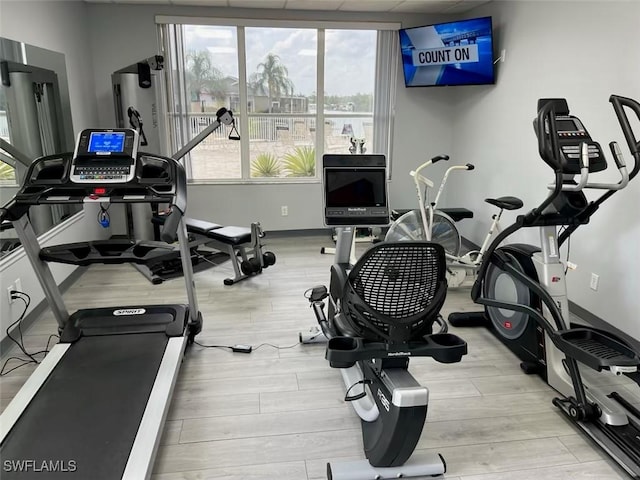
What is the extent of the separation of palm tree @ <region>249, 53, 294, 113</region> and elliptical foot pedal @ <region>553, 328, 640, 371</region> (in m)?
3.94

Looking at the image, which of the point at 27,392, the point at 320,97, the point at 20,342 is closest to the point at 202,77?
the point at 320,97

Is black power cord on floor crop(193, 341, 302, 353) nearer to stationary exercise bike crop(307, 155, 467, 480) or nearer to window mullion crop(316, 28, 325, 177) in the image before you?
stationary exercise bike crop(307, 155, 467, 480)

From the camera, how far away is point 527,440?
2193mm

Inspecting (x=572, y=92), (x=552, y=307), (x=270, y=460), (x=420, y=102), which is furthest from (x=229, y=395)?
(x=420, y=102)

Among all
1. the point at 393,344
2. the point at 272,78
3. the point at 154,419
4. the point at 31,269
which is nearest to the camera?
the point at 393,344

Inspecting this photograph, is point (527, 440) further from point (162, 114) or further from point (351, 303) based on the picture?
point (162, 114)

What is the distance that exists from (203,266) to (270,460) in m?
2.76

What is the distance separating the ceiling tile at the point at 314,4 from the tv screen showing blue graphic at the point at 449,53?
77cm

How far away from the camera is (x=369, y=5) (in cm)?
479

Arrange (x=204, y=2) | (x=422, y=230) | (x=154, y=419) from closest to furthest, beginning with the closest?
(x=154, y=419) < (x=422, y=230) < (x=204, y=2)

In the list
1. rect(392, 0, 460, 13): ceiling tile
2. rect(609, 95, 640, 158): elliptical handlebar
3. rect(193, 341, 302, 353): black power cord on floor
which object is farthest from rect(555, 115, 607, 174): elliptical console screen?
rect(392, 0, 460, 13): ceiling tile

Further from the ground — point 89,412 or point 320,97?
point 320,97

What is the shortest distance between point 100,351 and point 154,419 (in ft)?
2.35

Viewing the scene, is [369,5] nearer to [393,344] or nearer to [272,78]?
[272,78]
